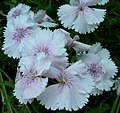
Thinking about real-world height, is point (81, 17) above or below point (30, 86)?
above

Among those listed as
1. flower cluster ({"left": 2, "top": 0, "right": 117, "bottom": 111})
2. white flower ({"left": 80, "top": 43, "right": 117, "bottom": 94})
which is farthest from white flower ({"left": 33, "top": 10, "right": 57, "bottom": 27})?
white flower ({"left": 80, "top": 43, "right": 117, "bottom": 94})

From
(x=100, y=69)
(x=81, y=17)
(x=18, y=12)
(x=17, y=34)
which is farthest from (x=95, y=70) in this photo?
(x=18, y=12)

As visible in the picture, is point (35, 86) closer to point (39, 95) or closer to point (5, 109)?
point (39, 95)

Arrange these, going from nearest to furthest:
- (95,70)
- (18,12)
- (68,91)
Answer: (68,91) → (95,70) → (18,12)

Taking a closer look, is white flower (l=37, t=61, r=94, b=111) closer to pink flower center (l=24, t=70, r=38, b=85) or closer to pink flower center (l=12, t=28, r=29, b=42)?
pink flower center (l=24, t=70, r=38, b=85)

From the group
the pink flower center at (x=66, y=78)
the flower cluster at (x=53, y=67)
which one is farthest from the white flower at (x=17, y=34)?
the pink flower center at (x=66, y=78)

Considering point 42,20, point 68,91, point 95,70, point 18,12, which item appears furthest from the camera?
point 18,12

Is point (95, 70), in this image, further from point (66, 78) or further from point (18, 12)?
point (18, 12)
